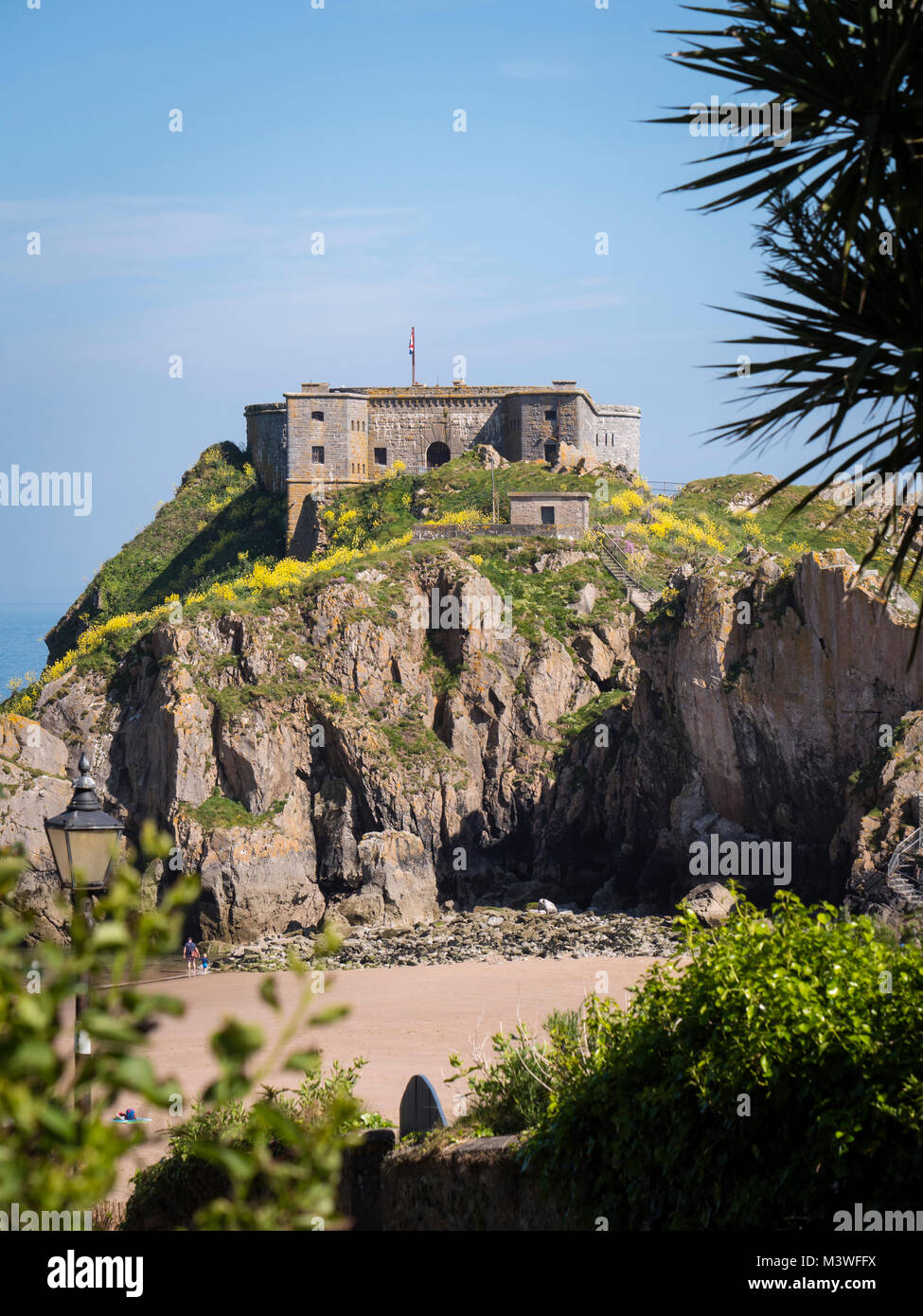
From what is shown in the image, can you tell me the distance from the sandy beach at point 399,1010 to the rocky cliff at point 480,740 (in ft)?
29.4

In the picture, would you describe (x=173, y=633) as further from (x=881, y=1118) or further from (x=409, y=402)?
(x=881, y=1118)

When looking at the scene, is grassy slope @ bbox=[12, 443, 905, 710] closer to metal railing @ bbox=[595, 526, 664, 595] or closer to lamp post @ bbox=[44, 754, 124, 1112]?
metal railing @ bbox=[595, 526, 664, 595]

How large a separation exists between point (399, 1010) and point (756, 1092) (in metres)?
30.0

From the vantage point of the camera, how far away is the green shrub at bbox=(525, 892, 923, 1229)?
8.38 meters

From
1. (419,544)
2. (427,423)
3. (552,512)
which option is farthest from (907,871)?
(427,423)

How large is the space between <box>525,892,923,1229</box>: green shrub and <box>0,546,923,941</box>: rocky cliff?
33932 millimetres

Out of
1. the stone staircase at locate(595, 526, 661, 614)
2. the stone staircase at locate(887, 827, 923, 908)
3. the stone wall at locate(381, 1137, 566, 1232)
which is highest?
the stone staircase at locate(595, 526, 661, 614)

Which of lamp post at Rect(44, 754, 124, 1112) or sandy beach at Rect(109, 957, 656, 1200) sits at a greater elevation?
lamp post at Rect(44, 754, 124, 1112)

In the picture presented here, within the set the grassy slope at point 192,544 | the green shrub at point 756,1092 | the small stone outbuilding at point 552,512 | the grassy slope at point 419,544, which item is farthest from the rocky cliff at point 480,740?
the green shrub at point 756,1092

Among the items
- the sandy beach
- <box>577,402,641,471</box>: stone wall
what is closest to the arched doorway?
<box>577,402,641,471</box>: stone wall

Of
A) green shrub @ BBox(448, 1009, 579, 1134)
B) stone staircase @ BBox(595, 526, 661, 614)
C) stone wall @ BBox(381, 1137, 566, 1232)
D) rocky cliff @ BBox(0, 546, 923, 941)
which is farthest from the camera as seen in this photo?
stone staircase @ BBox(595, 526, 661, 614)

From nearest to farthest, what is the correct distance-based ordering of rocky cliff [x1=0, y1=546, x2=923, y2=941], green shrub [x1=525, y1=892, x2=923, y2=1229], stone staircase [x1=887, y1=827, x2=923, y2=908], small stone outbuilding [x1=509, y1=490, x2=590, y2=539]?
green shrub [x1=525, y1=892, x2=923, y2=1229], stone staircase [x1=887, y1=827, x2=923, y2=908], rocky cliff [x1=0, y1=546, x2=923, y2=941], small stone outbuilding [x1=509, y1=490, x2=590, y2=539]

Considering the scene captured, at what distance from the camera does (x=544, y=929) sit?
162 ft
